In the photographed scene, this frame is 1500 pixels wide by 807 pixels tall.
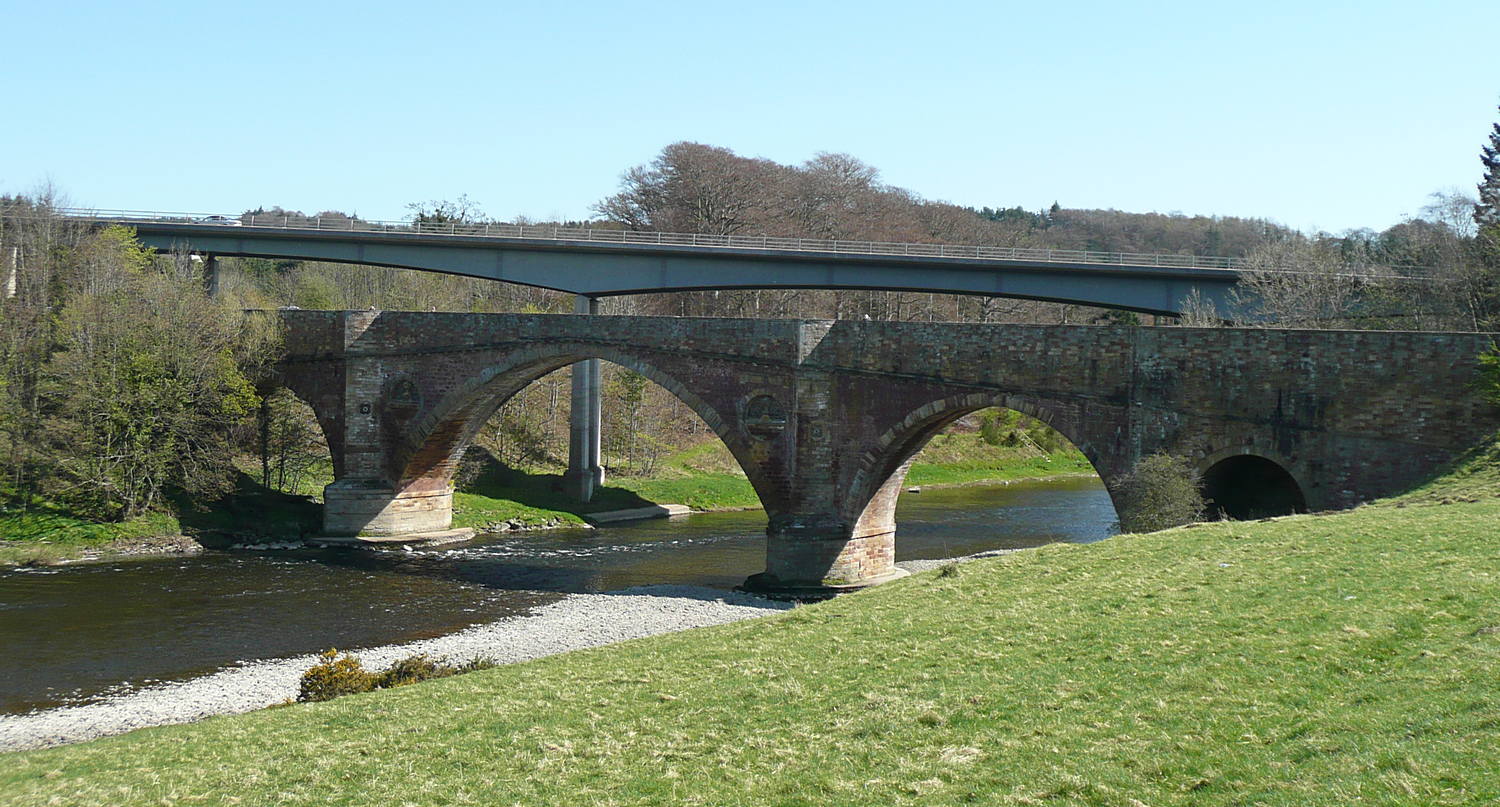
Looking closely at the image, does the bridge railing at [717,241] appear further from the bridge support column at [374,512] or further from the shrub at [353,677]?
the shrub at [353,677]

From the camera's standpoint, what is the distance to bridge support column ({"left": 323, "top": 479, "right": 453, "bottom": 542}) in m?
42.0

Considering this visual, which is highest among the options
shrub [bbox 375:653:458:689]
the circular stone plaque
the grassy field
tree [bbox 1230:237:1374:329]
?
tree [bbox 1230:237:1374:329]

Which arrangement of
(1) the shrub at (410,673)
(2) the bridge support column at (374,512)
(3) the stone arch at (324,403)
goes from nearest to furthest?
(1) the shrub at (410,673) → (2) the bridge support column at (374,512) → (3) the stone arch at (324,403)

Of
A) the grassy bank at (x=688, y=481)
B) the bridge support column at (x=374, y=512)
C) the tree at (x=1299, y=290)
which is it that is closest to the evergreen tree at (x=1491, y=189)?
the tree at (x=1299, y=290)

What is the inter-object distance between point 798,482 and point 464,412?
14.3 metres

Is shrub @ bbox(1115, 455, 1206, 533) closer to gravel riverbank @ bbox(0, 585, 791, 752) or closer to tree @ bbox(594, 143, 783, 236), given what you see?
gravel riverbank @ bbox(0, 585, 791, 752)

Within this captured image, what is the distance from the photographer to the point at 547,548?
134 ft

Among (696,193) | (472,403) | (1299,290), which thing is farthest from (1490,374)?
(696,193)

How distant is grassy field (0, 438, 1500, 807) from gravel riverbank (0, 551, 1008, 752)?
4.33m

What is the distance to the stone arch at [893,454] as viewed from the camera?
29.3 m

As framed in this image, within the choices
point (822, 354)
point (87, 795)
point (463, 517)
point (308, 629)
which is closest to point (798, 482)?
point (822, 354)

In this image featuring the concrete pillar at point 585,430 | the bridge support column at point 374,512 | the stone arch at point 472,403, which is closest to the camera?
the stone arch at point 472,403

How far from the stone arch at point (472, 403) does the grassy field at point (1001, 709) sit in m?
19.8

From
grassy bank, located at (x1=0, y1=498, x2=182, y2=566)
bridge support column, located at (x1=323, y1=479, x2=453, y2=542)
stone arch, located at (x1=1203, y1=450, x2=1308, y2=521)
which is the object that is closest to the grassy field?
stone arch, located at (x1=1203, y1=450, x2=1308, y2=521)
